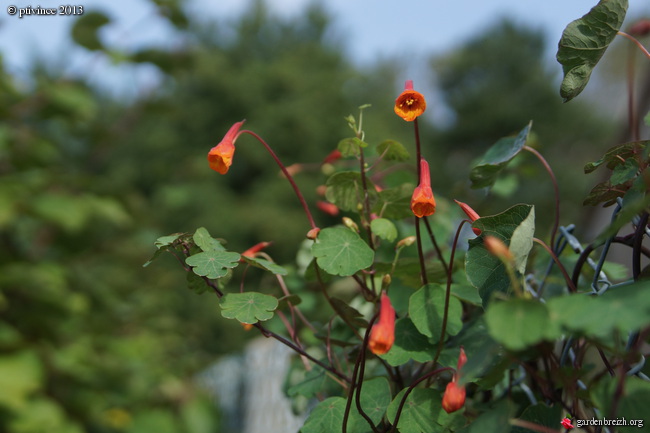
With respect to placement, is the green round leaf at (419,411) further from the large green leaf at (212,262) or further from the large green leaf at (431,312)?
the large green leaf at (212,262)

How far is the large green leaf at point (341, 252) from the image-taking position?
52 centimetres

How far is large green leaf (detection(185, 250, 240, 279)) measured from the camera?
479 millimetres

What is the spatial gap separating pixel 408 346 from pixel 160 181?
9.20 m

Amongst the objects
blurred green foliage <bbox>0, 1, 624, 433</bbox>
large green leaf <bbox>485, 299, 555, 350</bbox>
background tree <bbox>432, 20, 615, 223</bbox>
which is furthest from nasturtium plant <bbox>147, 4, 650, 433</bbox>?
background tree <bbox>432, 20, 615, 223</bbox>

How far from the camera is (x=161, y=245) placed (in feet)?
1.62

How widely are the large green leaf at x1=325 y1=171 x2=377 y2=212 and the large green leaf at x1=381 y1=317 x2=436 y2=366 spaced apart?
0.47 feet

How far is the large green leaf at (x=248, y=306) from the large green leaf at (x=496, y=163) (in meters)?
0.30

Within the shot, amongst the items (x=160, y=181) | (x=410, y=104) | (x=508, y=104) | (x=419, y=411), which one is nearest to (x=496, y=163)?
(x=410, y=104)

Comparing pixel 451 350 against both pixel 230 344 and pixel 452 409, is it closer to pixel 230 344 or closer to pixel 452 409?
pixel 452 409

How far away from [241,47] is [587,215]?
1232 centimetres

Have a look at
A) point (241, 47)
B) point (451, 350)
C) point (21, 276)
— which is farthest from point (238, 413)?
point (241, 47)

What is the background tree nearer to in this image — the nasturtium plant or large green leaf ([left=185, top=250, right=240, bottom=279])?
the nasturtium plant

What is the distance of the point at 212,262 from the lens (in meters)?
0.49

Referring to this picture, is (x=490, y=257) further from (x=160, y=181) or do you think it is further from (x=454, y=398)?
(x=160, y=181)
